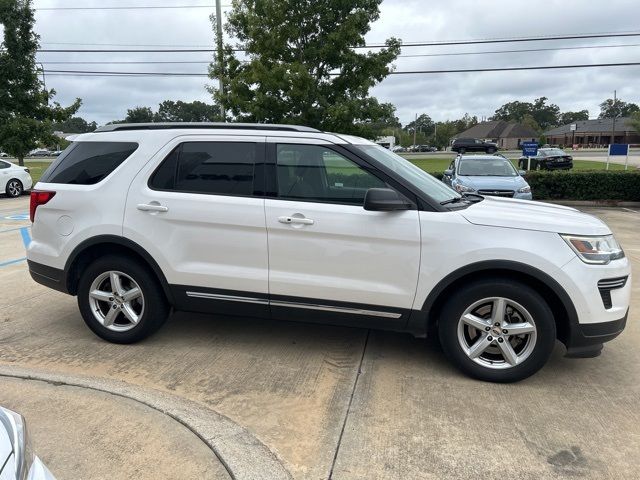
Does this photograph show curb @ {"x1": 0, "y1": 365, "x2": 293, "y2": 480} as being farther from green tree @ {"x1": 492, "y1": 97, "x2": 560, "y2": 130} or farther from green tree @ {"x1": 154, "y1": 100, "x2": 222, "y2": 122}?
green tree @ {"x1": 492, "y1": 97, "x2": 560, "y2": 130}

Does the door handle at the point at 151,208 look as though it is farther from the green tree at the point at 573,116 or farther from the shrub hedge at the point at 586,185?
the green tree at the point at 573,116

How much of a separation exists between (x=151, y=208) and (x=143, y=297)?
768 millimetres

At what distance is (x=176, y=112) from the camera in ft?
344

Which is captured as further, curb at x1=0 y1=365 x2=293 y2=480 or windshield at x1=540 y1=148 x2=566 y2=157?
windshield at x1=540 y1=148 x2=566 y2=157

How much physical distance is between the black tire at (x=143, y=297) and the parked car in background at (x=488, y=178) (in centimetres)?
766

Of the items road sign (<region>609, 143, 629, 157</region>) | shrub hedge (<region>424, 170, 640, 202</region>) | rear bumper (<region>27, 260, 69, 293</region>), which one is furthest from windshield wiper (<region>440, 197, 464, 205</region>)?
road sign (<region>609, 143, 629, 157</region>)

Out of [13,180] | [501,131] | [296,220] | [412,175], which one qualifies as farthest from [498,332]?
[501,131]

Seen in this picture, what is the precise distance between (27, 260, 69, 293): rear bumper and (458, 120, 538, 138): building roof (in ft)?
362

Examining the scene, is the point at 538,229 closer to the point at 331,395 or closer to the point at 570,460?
the point at 570,460

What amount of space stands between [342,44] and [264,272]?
38.4 feet

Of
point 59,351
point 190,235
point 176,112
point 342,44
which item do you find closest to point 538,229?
point 190,235

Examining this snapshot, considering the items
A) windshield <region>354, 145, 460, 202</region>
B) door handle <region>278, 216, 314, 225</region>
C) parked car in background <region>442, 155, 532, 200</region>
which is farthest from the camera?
parked car in background <region>442, 155, 532, 200</region>

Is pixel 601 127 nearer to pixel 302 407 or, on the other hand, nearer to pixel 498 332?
pixel 498 332

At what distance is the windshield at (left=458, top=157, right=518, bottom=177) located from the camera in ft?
40.8
